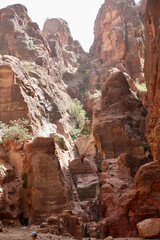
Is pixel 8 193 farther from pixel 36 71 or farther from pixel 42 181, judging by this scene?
pixel 36 71

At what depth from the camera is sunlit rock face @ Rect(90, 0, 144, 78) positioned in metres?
58.8

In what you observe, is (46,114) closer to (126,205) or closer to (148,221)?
(126,205)

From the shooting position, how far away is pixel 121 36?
6112 centimetres

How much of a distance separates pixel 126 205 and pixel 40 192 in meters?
10.1

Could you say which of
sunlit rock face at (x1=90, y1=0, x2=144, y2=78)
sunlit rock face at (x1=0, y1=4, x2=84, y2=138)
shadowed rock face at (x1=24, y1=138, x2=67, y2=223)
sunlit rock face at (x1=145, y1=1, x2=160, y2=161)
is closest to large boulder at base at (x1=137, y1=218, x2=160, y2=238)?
sunlit rock face at (x1=145, y1=1, x2=160, y2=161)

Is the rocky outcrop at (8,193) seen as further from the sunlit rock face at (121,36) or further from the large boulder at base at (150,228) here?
the sunlit rock face at (121,36)

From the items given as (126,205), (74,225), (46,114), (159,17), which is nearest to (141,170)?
(126,205)

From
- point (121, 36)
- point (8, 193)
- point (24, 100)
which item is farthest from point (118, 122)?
point (121, 36)

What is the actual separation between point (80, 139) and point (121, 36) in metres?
34.8

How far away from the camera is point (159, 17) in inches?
586

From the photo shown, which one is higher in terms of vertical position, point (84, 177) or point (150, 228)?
point (84, 177)

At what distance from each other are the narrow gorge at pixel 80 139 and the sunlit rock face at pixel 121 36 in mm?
276

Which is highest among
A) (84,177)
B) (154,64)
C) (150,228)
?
(154,64)

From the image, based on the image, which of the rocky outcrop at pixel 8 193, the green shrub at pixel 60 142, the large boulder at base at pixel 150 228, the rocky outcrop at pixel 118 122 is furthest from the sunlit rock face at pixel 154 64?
the green shrub at pixel 60 142
